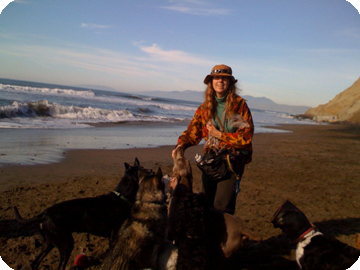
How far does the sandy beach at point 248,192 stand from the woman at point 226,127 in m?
0.99

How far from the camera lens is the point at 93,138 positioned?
1182 centimetres

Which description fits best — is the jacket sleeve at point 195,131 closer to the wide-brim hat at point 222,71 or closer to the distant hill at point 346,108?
the wide-brim hat at point 222,71

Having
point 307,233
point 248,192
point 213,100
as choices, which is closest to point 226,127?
point 213,100

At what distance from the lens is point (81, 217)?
3.35m

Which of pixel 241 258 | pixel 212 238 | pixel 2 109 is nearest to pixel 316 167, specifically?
pixel 241 258

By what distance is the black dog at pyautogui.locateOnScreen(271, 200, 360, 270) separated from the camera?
9.73 ft

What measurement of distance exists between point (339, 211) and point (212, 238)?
160 inches

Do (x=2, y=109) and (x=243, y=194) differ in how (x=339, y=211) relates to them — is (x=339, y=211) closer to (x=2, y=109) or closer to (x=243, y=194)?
(x=243, y=194)

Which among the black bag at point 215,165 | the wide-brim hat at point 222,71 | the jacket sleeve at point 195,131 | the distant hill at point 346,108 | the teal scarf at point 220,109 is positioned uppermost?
the distant hill at point 346,108

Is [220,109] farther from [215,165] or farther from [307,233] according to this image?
[307,233]

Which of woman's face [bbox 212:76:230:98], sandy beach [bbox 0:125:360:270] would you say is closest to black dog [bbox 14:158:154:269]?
sandy beach [bbox 0:125:360:270]

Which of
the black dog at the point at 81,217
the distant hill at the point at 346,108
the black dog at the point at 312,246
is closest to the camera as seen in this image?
the black dog at the point at 312,246

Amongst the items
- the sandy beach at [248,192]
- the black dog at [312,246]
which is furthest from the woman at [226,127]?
the sandy beach at [248,192]

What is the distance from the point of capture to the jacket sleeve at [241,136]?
3.32 m
